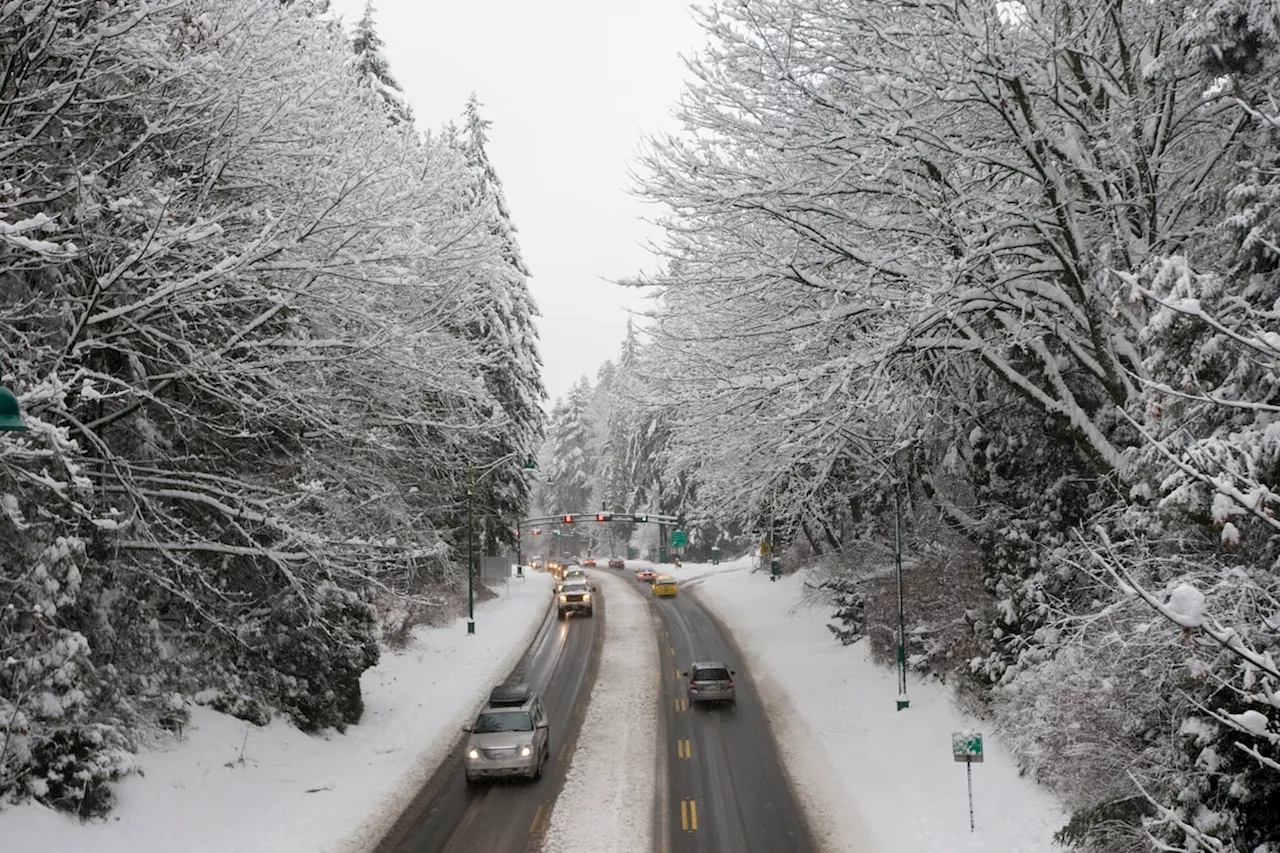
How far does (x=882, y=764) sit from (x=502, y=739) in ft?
25.0

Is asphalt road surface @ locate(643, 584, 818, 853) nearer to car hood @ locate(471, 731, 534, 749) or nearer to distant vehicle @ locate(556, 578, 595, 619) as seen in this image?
car hood @ locate(471, 731, 534, 749)

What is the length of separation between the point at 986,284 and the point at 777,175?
304 cm

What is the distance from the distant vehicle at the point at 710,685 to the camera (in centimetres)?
2428

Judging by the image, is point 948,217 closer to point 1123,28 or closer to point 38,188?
point 1123,28

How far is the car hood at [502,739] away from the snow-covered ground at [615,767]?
122cm

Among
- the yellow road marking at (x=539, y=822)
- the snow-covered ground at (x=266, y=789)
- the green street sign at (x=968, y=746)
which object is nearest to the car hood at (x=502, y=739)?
the snow-covered ground at (x=266, y=789)

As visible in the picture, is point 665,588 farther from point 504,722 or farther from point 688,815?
point 688,815

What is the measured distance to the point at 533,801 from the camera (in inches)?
645

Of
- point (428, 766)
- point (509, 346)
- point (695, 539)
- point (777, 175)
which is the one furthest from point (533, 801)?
point (695, 539)

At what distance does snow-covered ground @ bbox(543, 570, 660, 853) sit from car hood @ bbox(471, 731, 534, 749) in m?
1.22

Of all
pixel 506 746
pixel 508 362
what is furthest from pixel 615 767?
pixel 508 362

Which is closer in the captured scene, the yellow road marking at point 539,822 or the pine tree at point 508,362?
the yellow road marking at point 539,822

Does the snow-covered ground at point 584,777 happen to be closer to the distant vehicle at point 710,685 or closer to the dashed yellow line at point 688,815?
the dashed yellow line at point 688,815

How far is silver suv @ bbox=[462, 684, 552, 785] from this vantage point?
17109 millimetres
